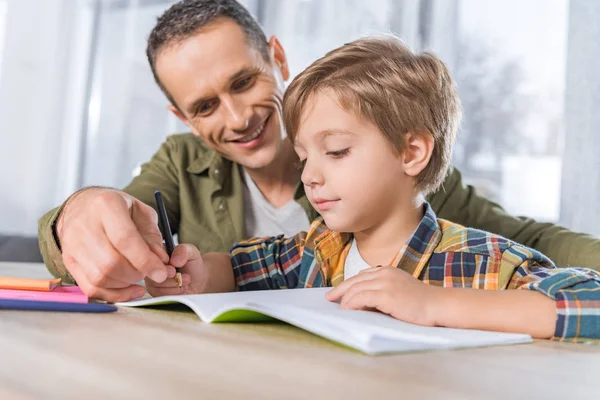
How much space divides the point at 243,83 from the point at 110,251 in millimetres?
815

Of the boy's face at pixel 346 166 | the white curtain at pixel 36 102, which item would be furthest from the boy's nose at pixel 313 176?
the white curtain at pixel 36 102

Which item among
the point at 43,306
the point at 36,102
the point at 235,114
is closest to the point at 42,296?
the point at 43,306

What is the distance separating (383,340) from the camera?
630mm

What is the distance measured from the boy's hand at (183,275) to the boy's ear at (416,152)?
40 cm

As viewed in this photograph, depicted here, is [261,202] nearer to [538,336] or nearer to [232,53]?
[232,53]

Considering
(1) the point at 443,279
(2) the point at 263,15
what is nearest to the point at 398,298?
(1) the point at 443,279

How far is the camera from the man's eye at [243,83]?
5.40 ft

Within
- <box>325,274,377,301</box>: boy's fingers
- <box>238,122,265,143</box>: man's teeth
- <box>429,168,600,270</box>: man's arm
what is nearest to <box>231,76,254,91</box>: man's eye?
<box>238,122,265,143</box>: man's teeth

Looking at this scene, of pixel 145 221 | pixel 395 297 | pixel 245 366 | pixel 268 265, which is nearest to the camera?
pixel 245 366

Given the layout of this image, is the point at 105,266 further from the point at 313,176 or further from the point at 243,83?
the point at 243,83

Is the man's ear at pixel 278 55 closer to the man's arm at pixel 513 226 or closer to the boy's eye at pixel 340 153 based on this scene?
the man's arm at pixel 513 226

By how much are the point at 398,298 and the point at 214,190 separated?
1089 millimetres

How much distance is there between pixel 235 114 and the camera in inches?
63.5

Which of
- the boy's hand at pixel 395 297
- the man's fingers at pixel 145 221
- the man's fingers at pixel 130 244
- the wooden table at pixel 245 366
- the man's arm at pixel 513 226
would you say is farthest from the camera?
the man's arm at pixel 513 226
